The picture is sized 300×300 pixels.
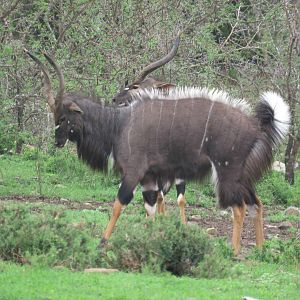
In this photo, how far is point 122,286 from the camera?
598 cm

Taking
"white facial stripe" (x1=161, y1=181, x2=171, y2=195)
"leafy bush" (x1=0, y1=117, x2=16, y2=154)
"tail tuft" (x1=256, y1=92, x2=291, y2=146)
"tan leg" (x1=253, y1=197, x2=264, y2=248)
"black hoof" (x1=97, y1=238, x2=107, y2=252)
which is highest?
"tail tuft" (x1=256, y1=92, x2=291, y2=146)

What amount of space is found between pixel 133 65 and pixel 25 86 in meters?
1.58

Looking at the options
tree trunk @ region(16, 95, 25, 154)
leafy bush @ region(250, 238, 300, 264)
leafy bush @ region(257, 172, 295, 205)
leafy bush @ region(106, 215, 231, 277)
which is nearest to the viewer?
leafy bush @ region(106, 215, 231, 277)

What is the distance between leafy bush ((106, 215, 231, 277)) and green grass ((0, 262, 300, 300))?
0.69 ft

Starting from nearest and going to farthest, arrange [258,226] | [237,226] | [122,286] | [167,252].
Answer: [122,286] → [167,252] → [237,226] → [258,226]

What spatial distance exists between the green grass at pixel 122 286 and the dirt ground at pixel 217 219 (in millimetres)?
2577

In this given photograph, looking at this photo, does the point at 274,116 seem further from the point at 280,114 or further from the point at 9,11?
the point at 9,11

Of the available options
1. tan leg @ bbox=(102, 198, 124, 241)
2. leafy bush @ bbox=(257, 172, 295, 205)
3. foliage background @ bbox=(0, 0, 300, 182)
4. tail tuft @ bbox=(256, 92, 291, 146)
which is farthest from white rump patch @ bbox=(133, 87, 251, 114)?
leafy bush @ bbox=(257, 172, 295, 205)

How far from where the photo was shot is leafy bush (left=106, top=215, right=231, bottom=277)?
6.70 m

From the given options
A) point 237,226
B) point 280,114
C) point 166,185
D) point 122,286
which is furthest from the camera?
point 166,185

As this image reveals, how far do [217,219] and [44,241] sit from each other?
451 cm

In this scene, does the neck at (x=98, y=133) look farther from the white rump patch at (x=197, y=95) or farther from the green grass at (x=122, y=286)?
the green grass at (x=122, y=286)

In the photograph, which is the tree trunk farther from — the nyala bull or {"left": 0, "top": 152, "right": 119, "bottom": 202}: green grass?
the nyala bull

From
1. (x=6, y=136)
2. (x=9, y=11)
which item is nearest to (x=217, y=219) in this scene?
(x=9, y=11)
